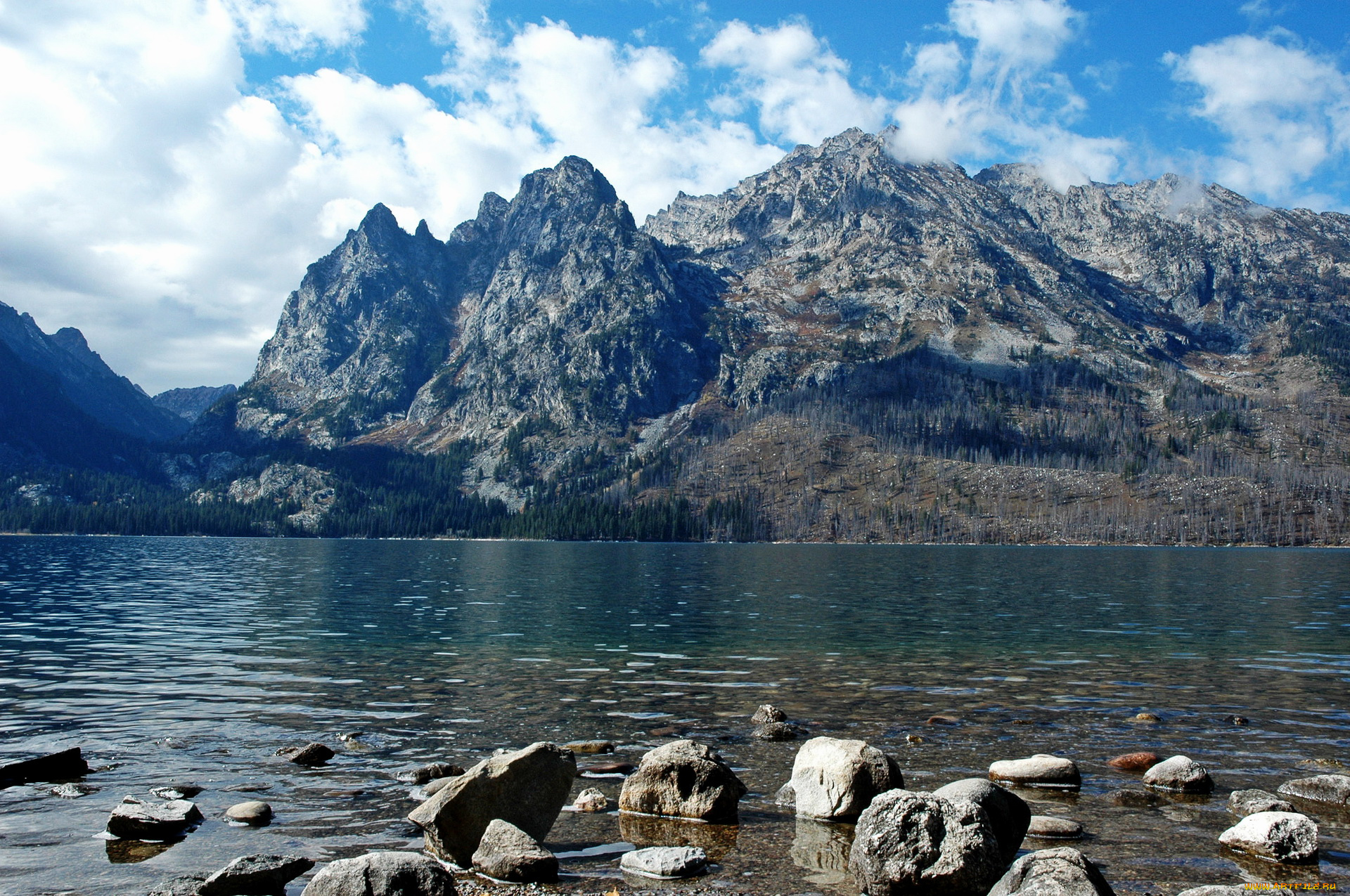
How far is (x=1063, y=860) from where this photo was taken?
1195cm

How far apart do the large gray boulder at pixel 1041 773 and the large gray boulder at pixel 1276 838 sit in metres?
4.20

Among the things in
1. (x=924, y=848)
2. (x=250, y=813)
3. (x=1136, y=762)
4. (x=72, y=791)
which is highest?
(x=924, y=848)

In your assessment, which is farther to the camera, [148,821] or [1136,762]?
[1136,762]

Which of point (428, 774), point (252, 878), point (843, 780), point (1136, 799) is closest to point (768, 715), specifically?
point (843, 780)

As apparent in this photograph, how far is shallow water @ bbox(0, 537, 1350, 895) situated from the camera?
1557 cm

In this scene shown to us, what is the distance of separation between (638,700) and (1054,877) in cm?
2024

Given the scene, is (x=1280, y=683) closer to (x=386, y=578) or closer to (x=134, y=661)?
(x=134, y=661)

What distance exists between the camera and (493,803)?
1531 cm

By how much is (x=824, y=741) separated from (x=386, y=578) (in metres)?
95.1

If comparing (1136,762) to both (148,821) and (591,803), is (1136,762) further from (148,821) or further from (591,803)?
(148,821)

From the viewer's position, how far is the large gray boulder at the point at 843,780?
17109mm

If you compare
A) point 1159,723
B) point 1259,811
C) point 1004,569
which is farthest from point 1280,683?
point 1004,569

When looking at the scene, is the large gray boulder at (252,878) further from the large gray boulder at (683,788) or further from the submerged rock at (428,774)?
the large gray boulder at (683,788)

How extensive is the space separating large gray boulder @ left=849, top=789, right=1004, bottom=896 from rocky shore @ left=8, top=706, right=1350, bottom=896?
0.08 ft
